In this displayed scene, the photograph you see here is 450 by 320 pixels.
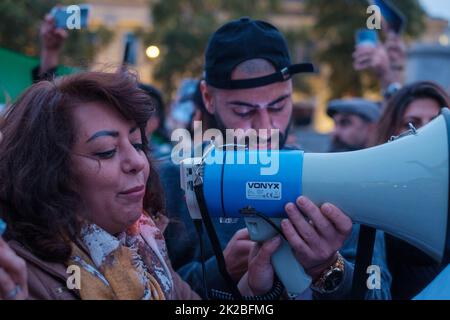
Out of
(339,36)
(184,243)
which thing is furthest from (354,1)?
(184,243)

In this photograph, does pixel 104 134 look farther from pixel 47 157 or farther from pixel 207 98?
pixel 207 98

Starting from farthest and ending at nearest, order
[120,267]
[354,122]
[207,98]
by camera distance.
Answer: [354,122] < [207,98] < [120,267]

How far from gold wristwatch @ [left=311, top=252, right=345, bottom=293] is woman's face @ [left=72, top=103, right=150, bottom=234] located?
64 centimetres

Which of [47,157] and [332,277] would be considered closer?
[47,157]

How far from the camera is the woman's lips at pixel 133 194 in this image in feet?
5.49

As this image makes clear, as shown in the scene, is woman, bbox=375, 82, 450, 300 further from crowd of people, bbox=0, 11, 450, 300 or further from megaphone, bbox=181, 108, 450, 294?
megaphone, bbox=181, 108, 450, 294

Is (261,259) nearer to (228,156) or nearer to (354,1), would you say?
(228,156)

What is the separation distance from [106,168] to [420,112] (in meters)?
1.87

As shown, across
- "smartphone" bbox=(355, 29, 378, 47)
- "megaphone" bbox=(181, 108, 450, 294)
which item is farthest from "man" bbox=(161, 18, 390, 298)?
"smartphone" bbox=(355, 29, 378, 47)

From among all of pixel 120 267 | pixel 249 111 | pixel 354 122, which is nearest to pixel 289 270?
pixel 120 267

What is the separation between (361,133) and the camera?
191 inches

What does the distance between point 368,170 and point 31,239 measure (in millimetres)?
949

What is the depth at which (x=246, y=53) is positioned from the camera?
2.32 m

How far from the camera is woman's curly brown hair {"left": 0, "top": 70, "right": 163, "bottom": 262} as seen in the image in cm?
156
